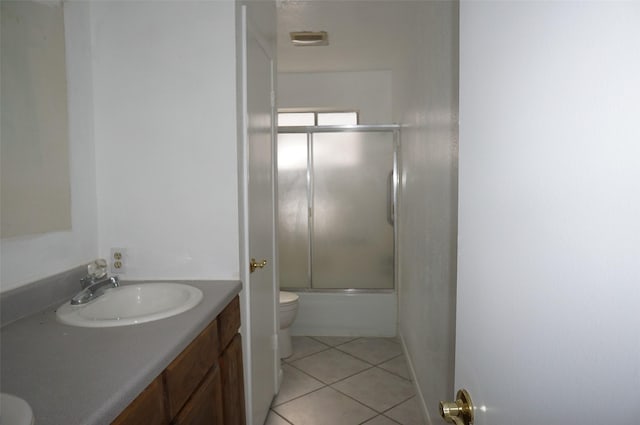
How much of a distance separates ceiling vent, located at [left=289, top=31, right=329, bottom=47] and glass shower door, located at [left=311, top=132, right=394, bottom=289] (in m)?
0.77

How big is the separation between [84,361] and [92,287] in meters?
0.53

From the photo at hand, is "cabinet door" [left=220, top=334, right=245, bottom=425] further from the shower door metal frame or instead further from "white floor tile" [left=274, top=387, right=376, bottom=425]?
the shower door metal frame

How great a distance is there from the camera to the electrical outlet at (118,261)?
1743 millimetres

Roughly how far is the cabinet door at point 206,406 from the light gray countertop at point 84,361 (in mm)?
196

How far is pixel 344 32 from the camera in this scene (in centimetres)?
298

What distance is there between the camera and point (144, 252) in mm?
1757

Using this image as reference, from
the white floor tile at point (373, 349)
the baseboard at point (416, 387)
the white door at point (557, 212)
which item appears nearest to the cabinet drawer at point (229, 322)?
the white door at point (557, 212)

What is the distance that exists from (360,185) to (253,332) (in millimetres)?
1994

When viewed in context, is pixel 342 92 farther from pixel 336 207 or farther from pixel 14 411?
pixel 14 411

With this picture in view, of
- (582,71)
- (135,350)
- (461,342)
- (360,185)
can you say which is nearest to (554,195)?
(582,71)

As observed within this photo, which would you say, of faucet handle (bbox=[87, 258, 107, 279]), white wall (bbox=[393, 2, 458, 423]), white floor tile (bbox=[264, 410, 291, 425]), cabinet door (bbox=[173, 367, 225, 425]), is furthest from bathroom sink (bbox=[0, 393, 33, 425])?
white floor tile (bbox=[264, 410, 291, 425])

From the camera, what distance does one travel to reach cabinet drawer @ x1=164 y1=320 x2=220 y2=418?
1039 millimetres

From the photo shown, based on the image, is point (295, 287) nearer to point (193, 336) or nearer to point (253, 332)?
point (253, 332)

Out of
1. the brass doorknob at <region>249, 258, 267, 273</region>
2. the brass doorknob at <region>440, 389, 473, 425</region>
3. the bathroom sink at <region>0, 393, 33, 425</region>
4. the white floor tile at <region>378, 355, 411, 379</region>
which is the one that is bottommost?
the white floor tile at <region>378, 355, 411, 379</region>
